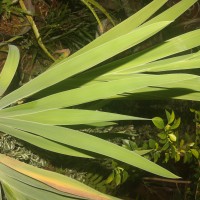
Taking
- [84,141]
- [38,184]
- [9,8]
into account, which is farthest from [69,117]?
[9,8]

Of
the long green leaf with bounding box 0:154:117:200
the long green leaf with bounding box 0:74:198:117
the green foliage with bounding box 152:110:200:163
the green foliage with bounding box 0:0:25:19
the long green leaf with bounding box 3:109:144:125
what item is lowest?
the long green leaf with bounding box 0:154:117:200

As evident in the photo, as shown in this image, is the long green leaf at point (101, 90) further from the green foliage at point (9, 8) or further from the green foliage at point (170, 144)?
the green foliage at point (9, 8)

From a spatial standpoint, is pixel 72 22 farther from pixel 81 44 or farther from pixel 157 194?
pixel 157 194

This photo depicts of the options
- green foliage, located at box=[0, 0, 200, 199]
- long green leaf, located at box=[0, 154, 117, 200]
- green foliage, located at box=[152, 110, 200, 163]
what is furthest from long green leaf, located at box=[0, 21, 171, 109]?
green foliage, located at box=[152, 110, 200, 163]

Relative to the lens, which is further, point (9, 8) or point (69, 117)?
point (9, 8)

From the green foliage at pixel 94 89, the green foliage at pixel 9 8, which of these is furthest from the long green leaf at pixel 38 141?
the green foliage at pixel 9 8

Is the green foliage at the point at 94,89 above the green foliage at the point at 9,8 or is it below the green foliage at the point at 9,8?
below

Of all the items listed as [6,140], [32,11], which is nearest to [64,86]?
[6,140]

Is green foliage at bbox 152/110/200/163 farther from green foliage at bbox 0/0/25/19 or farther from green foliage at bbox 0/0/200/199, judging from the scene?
green foliage at bbox 0/0/25/19

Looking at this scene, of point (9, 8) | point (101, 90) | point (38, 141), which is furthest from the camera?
point (9, 8)

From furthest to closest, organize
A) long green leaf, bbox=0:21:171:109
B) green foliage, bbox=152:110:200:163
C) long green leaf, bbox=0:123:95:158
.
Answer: green foliage, bbox=152:110:200:163, long green leaf, bbox=0:123:95:158, long green leaf, bbox=0:21:171:109

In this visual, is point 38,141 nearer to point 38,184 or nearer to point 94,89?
point 38,184
